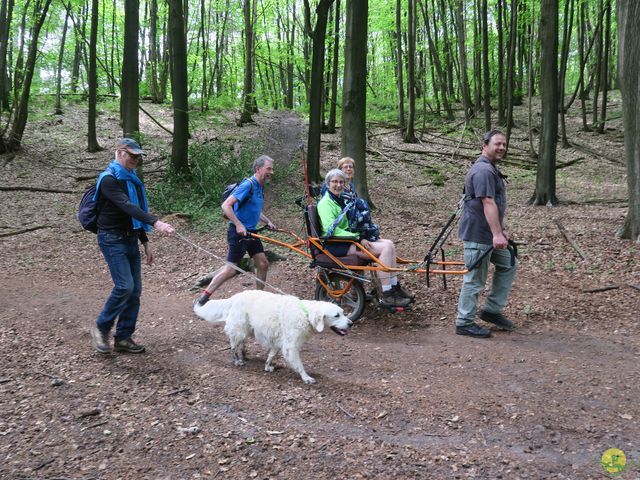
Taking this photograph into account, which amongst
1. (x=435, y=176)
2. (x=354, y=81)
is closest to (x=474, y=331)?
(x=354, y=81)

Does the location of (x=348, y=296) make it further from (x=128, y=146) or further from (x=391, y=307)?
(x=128, y=146)

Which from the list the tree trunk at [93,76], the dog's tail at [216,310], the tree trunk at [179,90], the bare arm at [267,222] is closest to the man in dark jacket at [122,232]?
the dog's tail at [216,310]

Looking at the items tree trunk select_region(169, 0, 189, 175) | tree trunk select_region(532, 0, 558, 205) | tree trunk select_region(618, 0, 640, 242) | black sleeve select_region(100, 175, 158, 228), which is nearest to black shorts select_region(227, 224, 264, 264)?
black sleeve select_region(100, 175, 158, 228)

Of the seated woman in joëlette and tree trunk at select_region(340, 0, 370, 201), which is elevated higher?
tree trunk at select_region(340, 0, 370, 201)

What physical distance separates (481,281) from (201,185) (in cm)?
962

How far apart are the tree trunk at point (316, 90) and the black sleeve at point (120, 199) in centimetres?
925

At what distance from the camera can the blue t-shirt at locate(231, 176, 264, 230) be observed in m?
6.34

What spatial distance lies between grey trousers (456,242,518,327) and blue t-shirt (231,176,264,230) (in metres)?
2.65

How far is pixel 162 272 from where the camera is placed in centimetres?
962

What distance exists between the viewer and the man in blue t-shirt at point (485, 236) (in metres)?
5.60

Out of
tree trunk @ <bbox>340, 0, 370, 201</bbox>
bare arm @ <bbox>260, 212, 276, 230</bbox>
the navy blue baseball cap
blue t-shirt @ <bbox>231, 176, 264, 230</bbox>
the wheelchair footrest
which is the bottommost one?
the wheelchair footrest

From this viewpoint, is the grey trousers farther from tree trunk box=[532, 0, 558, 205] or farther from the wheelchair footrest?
tree trunk box=[532, 0, 558, 205]

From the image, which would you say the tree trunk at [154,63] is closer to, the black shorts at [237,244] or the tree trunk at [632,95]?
the black shorts at [237,244]

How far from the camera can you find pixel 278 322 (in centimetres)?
490
